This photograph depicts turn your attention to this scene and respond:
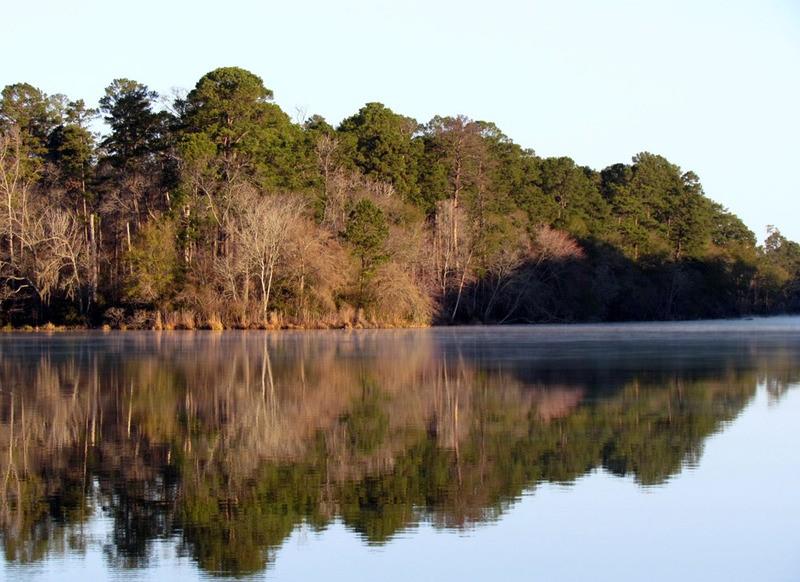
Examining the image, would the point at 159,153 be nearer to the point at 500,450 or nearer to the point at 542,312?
the point at 542,312

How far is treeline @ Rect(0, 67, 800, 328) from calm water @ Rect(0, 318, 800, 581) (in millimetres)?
31267

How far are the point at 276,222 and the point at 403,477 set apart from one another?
43.5 meters

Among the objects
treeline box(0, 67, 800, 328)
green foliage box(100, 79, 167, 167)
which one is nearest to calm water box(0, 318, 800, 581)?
treeline box(0, 67, 800, 328)

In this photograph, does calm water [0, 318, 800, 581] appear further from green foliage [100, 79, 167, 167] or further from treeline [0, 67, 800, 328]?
green foliage [100, 79, 167, 167]

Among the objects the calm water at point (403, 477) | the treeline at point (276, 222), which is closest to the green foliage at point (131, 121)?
the treeline at point (276, 222)

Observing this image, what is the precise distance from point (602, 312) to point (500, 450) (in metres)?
66.7

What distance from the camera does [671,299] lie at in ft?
291

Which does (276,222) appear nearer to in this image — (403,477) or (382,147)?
(382,147)

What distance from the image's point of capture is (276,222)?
182ft

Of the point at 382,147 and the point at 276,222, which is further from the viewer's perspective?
the point at 382,147

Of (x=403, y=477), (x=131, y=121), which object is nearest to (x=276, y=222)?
(x=131, y=121)

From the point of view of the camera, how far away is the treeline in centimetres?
5694

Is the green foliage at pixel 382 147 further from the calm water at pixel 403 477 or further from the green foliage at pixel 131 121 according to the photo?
the calm water at pixel 403 477

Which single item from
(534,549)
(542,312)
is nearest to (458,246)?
(542,312)
